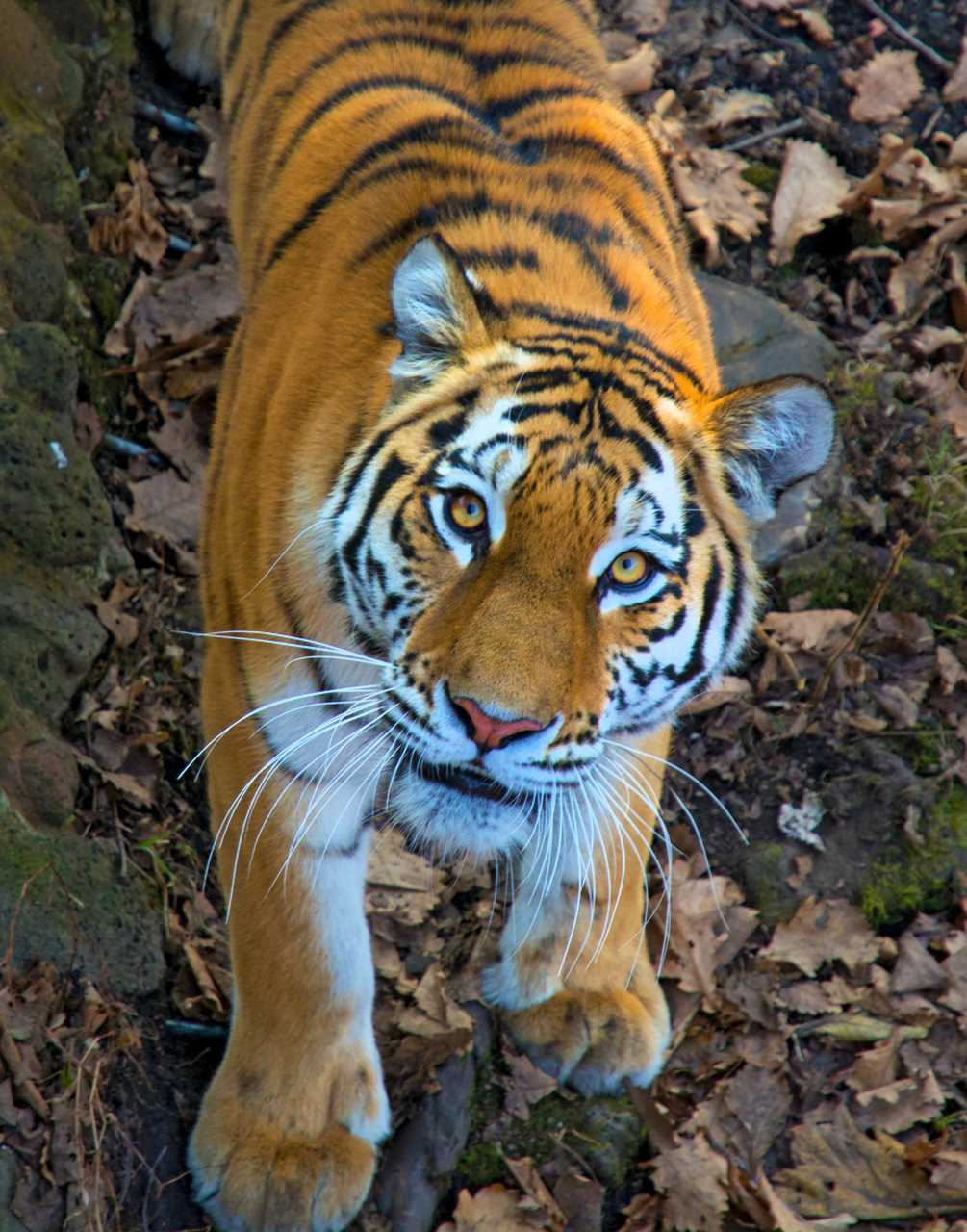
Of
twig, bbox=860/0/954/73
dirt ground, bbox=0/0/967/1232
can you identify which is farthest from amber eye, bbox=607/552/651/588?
twig, bbox=860/0/954/73

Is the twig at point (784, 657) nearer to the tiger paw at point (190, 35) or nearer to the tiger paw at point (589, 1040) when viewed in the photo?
the tiger paw at point (589, 1040)

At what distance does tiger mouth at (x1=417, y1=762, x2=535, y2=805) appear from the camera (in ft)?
6.30

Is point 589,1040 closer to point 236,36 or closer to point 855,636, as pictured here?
point 855,636

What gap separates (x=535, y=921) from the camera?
2.64m

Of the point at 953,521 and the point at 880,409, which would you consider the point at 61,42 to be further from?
the point at 953,521

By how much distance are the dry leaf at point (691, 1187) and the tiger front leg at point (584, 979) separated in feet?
0.66

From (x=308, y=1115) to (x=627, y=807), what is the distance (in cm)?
91

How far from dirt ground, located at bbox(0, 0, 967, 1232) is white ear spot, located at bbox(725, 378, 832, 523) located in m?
0.81

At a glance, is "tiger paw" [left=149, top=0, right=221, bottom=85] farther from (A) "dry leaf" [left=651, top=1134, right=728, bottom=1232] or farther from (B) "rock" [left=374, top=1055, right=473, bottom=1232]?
(A) "dry leaf" [left=651, top=1134, right=728, bottom=1232]

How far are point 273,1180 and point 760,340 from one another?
9.74 ft

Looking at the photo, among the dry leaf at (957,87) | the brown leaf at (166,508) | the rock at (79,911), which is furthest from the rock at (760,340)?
the rock at (79,911)

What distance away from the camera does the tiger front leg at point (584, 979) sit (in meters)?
2.60

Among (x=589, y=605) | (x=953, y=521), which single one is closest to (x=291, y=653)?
(x=589, y=605)

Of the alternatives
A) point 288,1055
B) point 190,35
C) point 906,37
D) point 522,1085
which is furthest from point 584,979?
point 906,37
